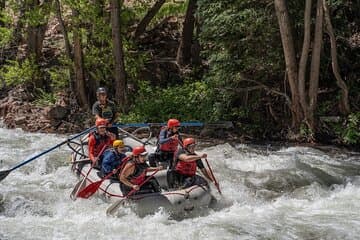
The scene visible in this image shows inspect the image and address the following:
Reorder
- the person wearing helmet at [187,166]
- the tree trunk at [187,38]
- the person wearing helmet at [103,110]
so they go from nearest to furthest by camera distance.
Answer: the person wearing helmet at [187,166]
the person wearing helmet at [103,110]
the tree trunk at [187,38]

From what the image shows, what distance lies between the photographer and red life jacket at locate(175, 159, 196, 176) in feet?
30.2

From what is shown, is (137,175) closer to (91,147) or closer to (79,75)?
(91,147)

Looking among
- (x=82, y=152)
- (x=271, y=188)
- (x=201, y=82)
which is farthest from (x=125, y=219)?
(x=201, y=82)

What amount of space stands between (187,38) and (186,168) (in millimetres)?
9083

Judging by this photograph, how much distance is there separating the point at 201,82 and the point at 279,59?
291 cm

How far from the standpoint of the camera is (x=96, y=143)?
384 inches

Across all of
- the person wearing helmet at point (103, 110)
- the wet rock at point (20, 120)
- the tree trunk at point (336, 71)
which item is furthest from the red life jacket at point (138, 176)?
the wet rock at point (20, 120)

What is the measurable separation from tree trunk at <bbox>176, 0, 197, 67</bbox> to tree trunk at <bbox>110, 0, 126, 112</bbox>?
232 centimetres

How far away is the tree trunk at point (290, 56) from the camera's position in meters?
12.7

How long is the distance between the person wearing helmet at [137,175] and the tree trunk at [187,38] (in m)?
9.18

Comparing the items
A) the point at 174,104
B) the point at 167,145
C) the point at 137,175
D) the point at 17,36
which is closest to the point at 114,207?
the point at 137,175

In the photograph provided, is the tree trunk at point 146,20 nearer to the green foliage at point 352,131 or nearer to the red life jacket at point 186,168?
the green foliage at point 352,131

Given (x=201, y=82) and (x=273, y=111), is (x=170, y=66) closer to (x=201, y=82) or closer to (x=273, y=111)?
(x=201, y=82)

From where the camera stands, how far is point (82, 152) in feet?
34.2
